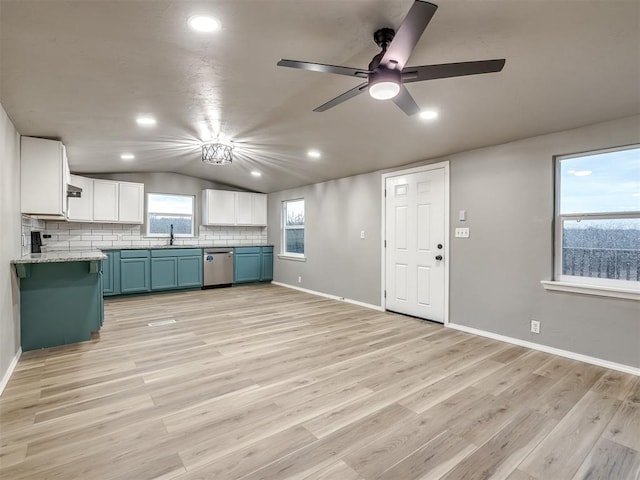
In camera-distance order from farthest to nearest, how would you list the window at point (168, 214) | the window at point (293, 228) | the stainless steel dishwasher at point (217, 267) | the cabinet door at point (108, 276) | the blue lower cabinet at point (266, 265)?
the blue lower cabinet at point (266, 265) < the window at point (293, 228) < the stainless steel dishwasher at point (217, 267) < the window at point (168, 214) < the cabinet door at point (108, 276)

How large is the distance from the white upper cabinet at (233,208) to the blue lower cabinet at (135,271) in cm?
151

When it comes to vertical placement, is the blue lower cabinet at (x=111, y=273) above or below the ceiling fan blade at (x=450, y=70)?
below

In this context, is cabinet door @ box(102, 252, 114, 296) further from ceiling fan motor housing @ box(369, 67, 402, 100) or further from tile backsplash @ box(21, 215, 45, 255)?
ceiling fan motor housing @ box(369, 67, 402, 100)

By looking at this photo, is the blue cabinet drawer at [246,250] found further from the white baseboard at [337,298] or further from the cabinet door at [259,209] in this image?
the white baseboard at [337,298]

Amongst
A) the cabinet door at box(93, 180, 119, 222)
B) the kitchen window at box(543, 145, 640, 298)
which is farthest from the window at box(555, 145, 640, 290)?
the cabinet door at box(93, 180, 119, 222)

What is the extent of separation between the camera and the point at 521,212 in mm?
3486

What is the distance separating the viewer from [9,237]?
2.86 m

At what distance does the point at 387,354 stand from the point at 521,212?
203 centimetres

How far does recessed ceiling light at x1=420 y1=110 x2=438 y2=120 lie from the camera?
120 inches

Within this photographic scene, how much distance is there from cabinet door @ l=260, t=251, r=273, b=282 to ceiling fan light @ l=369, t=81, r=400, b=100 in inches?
239

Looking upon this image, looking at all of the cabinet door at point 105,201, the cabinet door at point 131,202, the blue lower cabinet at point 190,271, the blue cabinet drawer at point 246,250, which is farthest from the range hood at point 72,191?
the blue cabinet drawer at point 246,250

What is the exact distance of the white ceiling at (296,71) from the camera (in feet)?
5.70

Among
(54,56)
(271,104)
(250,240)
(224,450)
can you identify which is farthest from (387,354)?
(250,240)

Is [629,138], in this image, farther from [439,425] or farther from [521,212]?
[439,425]
